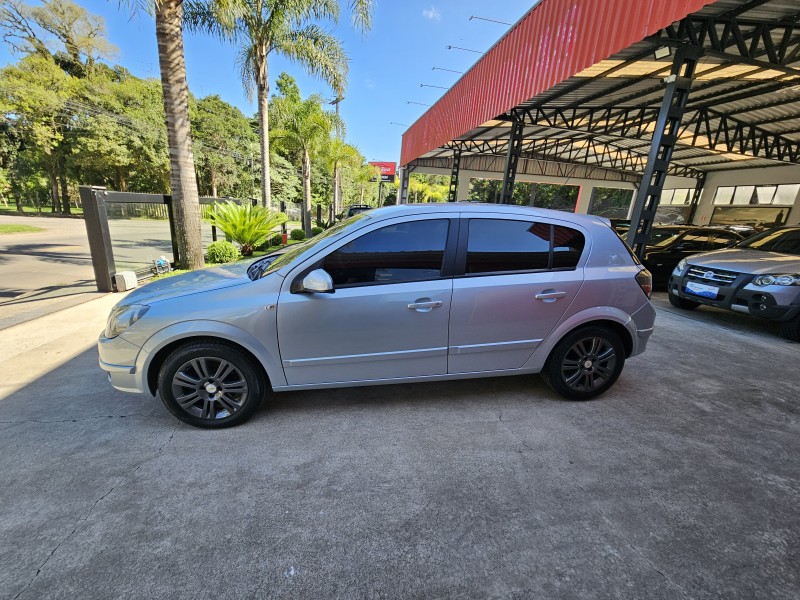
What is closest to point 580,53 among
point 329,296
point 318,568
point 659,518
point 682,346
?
point 682,346

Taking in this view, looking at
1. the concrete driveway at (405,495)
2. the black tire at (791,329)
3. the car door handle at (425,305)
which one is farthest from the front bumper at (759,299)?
the car door handle at (425,305)

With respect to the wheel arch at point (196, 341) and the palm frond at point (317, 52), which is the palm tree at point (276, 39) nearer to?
the palm frond at point (317, 52)

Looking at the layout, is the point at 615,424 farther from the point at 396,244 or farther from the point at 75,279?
the point at 75,279

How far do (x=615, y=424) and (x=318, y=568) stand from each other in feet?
8.29

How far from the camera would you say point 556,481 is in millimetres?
2283

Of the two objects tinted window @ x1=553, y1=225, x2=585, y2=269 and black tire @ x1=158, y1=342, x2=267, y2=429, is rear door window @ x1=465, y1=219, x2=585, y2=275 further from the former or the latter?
black tire @ x1=158, y1=342, x2=267, y2=429

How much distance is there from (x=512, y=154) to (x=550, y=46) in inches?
200

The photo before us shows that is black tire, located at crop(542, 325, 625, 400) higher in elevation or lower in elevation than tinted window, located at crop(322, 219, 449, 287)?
lower

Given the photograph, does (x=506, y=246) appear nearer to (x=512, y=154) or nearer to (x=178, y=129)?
(x=178, y=129)

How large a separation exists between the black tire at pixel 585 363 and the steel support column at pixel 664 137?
15.8ft

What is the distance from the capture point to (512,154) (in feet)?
40.6

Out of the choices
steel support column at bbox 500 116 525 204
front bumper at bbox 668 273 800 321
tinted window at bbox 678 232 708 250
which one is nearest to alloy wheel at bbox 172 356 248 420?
front bumper at bbox 668 273 800 321

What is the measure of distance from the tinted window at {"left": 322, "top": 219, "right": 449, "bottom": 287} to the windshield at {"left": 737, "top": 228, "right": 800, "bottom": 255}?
21.9 ft

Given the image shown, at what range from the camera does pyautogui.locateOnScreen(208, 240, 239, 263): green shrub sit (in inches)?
352
